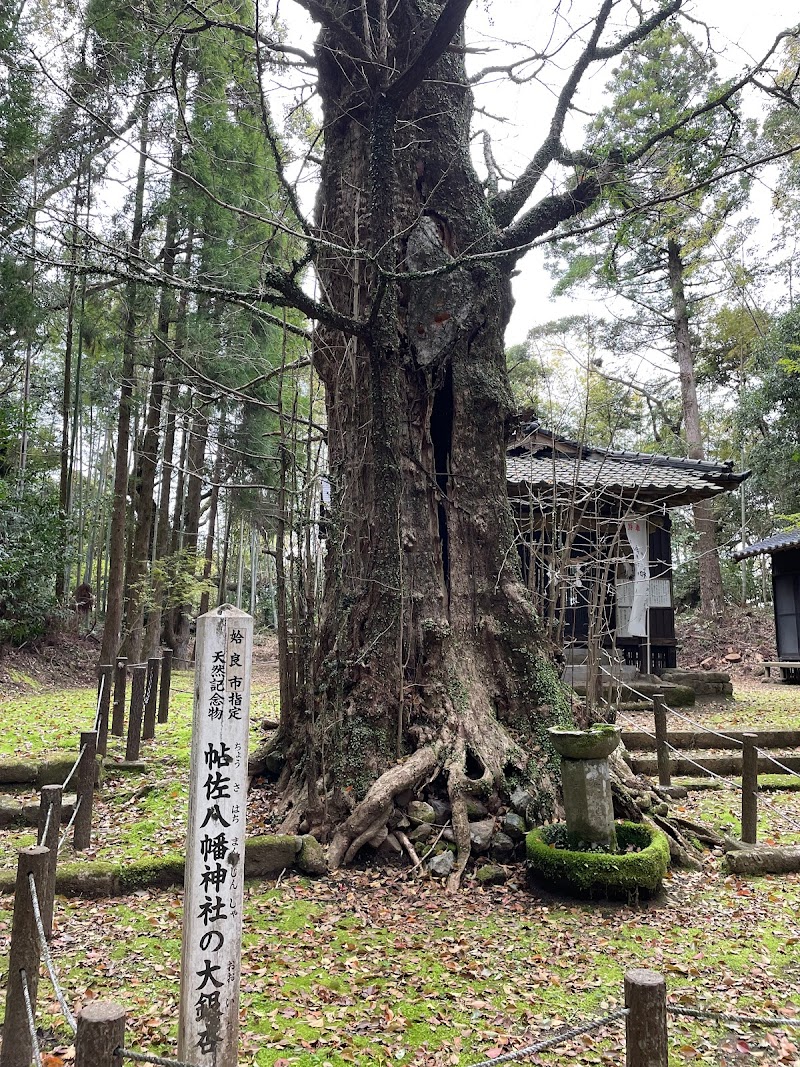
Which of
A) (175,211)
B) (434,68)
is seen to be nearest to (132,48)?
(434,68)

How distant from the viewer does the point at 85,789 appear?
5.33m

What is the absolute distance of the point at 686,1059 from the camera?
10.2 ft

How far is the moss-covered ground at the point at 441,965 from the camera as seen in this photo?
3.20m

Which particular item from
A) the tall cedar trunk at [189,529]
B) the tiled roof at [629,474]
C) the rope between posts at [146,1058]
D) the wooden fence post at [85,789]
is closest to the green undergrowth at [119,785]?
the wooden fence post at [85,789]

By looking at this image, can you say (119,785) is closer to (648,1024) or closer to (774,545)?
(648,1024)

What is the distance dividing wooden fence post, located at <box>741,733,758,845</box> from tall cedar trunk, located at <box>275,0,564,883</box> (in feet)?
5.06

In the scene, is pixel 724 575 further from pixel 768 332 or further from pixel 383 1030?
pixel 383 1030

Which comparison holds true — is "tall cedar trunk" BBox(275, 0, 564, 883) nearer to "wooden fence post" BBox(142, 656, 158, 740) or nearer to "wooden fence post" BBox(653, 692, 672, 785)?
"wooden fence post" BBox(653, 692, 672, 785)

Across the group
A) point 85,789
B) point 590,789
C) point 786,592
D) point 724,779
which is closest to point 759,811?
point 724,779

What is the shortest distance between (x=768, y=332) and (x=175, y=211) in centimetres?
1638

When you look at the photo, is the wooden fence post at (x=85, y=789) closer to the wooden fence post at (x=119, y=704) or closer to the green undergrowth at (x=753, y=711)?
the wooden fence post at (x=119, y=704)

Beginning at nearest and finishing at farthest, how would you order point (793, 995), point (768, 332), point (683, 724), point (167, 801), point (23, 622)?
1. point (793, 995)
2. point (167, 801)
3. point (683, 724)
4. point (23, 622)
5. point (768, 332)

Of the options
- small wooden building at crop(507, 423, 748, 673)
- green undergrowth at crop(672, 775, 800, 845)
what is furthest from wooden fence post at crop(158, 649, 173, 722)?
green undergrowth at crop(672, 775, 800, 845)

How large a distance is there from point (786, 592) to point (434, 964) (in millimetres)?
16489
